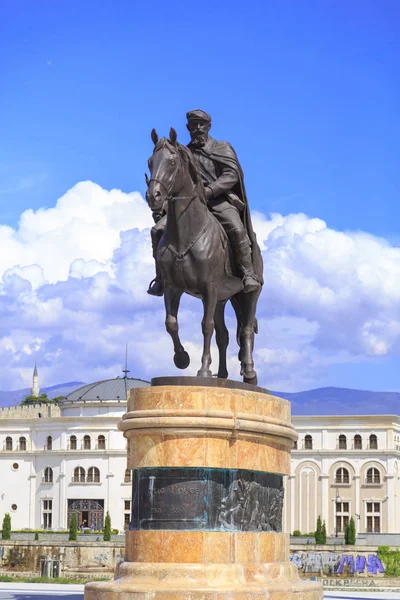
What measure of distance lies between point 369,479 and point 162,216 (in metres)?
66.5

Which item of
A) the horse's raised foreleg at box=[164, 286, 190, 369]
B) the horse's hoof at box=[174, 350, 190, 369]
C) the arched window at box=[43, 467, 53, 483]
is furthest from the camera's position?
the arched window at box=[43, 467, 53, 483]

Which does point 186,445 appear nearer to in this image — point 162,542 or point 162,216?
point 162,542

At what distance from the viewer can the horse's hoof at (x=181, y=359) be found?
14617mm

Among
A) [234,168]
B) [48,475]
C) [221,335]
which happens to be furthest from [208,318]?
[48,475]

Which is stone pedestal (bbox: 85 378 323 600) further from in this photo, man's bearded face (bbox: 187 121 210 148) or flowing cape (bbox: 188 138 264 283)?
man's bearded face (bbox: 187 121 210 148)

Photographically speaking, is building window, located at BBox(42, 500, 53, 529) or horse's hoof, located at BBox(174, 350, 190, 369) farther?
building window, located at BBox(42, 500, 53, 529)

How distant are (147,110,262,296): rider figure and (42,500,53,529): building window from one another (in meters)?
70.8

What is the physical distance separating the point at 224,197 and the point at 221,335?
1.95 meters

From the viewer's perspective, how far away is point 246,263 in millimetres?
14609

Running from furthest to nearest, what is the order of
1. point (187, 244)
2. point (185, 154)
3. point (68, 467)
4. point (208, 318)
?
point (68, 467)
point (208, 318)
point (187, 244)
point (185, 154)

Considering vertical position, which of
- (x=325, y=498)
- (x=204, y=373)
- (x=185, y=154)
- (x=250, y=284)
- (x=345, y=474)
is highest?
(x=185, y=154)

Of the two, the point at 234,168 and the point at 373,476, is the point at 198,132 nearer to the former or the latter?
the point at 234,168

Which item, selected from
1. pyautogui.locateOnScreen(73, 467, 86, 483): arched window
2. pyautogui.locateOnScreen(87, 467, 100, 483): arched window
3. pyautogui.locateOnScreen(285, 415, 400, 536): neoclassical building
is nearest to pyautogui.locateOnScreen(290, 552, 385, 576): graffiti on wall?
pyautogui.locateOnScreen(285, 415, 400, 536): neoclassical building

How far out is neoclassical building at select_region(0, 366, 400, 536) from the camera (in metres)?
78.5
